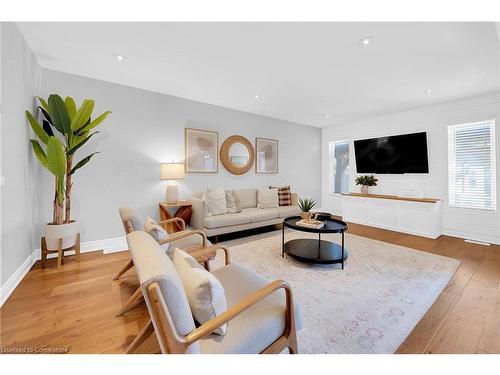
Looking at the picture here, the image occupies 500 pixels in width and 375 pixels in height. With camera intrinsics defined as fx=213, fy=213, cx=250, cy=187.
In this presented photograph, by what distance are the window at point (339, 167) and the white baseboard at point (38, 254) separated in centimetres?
543

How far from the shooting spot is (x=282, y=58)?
2586 mm

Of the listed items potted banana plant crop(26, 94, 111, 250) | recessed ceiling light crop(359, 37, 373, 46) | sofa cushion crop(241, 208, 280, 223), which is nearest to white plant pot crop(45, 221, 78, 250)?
potted banana plant crop(26, 94, 111, 250)

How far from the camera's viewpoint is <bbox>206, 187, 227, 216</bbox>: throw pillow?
384cm

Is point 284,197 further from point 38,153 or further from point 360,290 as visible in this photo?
point 38,153

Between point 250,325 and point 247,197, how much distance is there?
357 centimetres

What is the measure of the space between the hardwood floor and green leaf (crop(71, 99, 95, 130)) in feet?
5.83

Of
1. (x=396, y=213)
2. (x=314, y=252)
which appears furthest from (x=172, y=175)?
(x=396, y=213)

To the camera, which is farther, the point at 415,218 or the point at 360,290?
the point at 415,218

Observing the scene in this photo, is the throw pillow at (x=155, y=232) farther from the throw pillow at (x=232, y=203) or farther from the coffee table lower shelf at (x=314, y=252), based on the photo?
the throw pillow at (x=232, y=203)

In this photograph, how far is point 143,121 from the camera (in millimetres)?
3576

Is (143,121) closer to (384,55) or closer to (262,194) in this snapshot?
(262,194)

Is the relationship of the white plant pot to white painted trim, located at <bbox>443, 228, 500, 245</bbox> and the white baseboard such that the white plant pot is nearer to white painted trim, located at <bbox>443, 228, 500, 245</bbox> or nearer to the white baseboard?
the white baseboard
